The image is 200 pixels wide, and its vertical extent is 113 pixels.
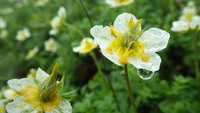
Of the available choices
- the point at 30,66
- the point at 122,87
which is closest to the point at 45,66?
the point at 30,66

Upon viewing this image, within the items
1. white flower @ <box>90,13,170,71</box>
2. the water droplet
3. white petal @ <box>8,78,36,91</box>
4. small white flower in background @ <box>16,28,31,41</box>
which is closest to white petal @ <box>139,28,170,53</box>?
white flower @ <box>90,13,170,71</box>

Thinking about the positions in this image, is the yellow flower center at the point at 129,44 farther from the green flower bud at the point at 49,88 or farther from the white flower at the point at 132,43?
the green flower bud at the point at 49,88

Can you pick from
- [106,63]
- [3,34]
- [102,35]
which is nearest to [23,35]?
[3,34]

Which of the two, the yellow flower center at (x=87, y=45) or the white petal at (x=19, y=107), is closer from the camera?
the white petal at (x=19, y=107)

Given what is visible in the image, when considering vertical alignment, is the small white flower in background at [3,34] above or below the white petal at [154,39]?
above

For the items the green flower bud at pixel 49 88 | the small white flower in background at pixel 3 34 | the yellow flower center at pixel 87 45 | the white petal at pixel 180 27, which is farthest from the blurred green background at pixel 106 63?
the white petal at pixel 180 27

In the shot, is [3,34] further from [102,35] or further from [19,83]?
[102,35]

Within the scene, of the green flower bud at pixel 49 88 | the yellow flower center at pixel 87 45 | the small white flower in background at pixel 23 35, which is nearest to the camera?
the green flower bud at pixel 49 88

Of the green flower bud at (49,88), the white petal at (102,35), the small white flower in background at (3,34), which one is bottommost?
the green flower bud at (49,88)
